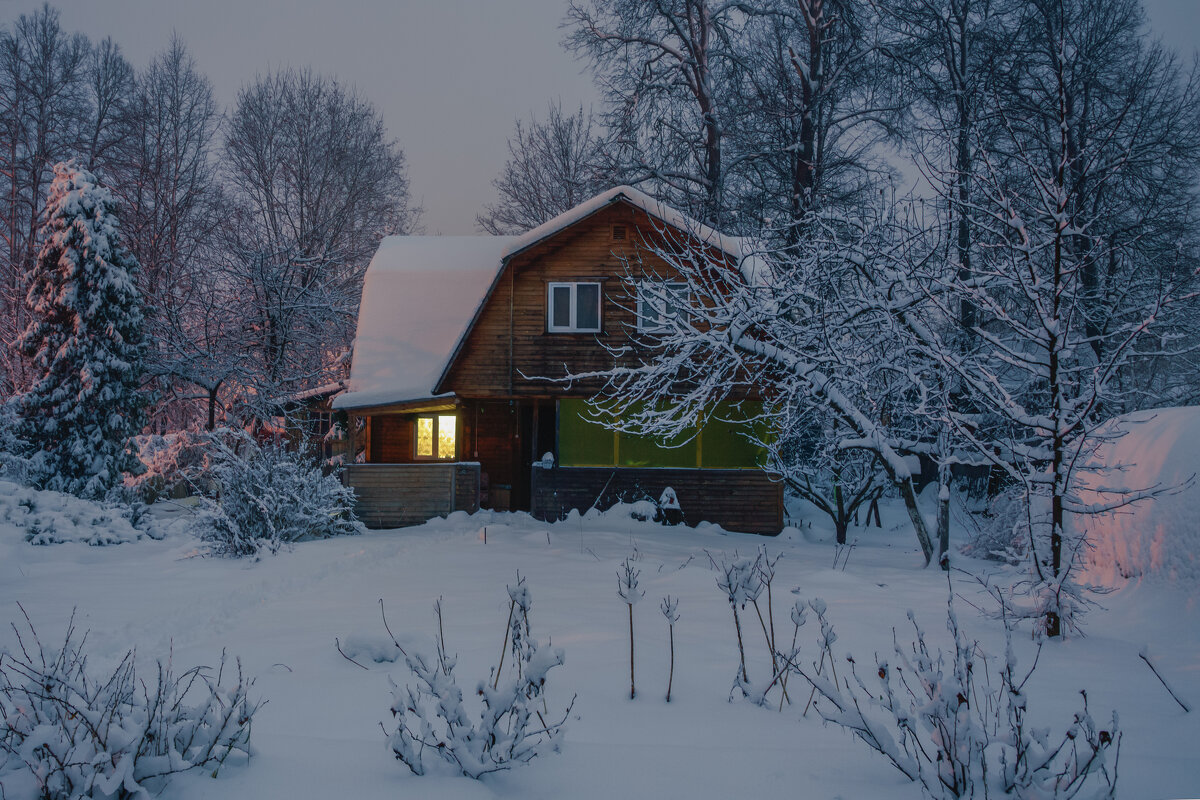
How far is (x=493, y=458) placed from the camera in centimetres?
1922

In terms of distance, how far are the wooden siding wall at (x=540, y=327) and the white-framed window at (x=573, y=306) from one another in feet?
0.45

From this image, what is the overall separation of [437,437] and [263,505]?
25.6ft

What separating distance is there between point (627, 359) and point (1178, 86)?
12.7 meters

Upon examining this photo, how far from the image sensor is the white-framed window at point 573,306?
16156mm

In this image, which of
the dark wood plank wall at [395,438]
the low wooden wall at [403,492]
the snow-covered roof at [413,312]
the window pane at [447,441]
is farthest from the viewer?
the dark wood plank wall at [395,438]

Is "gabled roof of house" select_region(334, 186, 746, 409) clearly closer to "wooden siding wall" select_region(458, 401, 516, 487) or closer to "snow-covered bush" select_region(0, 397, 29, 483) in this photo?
"wooden siding wall" select_region(458, 401, 516, 487)

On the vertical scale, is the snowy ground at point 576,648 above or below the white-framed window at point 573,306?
below

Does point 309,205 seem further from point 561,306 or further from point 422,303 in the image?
point 561,306

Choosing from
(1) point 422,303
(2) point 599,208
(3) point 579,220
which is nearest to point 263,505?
(3) point 579,220

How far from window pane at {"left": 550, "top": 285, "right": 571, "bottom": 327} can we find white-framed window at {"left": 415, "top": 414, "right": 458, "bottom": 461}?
3633mm

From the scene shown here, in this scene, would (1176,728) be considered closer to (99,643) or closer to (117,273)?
(99,643)

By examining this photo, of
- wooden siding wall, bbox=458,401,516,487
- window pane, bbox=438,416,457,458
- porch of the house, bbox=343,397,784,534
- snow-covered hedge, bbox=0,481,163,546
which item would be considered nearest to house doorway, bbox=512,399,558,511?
wooden siding wall, bbox=458,401,516,487

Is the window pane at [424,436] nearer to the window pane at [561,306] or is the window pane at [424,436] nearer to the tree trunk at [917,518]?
the window pane at [561,306]

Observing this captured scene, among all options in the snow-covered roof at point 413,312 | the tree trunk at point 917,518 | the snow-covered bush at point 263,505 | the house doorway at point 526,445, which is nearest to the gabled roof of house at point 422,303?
the snow-covered roof at point 413,312
